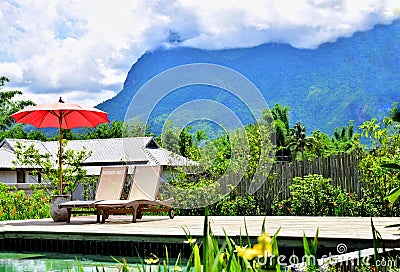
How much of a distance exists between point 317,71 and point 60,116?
421ft

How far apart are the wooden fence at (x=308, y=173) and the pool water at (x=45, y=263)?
5017 millimetres

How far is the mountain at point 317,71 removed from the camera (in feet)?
409

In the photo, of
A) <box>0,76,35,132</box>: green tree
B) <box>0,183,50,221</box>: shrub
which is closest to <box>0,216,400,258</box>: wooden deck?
<box>0,183,50,221</box>: shrub

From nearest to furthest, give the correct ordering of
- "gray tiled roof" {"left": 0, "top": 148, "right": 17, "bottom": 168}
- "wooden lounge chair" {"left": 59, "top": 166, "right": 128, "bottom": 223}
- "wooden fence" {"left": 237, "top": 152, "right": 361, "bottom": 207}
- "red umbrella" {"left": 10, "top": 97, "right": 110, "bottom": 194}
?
"red umbrella" {"left": 10, "top": 97, "right": 110, "bottom": 194} → "wooden lounge chair" {"left": 59, "top": 166, "right": 128, "bottom": 223} → "wooden fence" {"left": 237, "top": 152, "right": 361, "bottom": 207} → "gray tiled roof" {"left": 0, "top": 148, "right": 17, "bottom": 168}

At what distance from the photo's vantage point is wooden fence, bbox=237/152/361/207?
34.8 ft

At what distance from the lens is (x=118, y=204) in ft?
28.7

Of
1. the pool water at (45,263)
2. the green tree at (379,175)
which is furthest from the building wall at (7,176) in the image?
the pool water at (45,263)

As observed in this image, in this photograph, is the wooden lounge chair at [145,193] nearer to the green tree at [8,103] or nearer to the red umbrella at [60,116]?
the red umbrella at [60,116]

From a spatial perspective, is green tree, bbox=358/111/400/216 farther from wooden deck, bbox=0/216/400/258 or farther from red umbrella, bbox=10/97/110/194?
red umbrella, bbox=10/97/110/194

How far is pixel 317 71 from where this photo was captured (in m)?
135

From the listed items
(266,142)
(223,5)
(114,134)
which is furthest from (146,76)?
(266,142)

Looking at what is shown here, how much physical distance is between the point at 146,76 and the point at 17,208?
374ft

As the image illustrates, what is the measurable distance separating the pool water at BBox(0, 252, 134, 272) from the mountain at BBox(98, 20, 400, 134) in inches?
4402

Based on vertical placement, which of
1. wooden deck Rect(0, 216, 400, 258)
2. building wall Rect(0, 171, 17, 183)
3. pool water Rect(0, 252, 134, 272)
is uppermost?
building wall Rect(0, 171, 17, 183)
